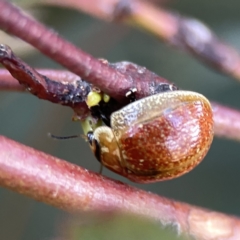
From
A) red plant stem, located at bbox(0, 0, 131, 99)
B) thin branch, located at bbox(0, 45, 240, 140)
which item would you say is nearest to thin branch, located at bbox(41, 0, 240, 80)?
thin branch, located at bbox(0, 45, 240, 140)

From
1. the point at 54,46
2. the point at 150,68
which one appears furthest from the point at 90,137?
the point at 150,68

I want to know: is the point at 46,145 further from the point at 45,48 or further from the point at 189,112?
the point at 45,48

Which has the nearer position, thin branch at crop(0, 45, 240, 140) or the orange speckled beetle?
thin branch at crop(0, 45, 240, 140)

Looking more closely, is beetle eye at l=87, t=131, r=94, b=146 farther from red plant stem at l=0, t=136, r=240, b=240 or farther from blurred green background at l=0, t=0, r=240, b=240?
blurred green background at l=0, t=0, r=240, b=240

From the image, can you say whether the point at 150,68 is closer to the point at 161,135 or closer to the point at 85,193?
the point at 161,135

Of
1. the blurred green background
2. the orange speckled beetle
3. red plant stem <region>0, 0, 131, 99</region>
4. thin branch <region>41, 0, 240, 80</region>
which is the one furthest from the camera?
the blurred green background

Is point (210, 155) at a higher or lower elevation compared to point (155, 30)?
lower

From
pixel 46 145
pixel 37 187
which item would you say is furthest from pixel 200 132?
pixel 46 145
